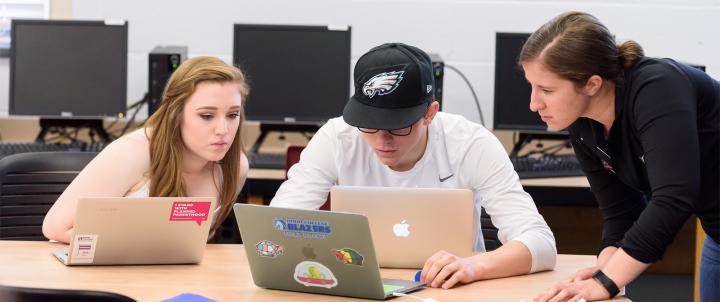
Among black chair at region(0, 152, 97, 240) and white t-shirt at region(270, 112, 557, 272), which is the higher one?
white t-shirt at region(270, 112, 557, 272)

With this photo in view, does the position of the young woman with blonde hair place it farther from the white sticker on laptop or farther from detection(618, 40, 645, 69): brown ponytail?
detection(618, 40, 645, 69): brown ponytail

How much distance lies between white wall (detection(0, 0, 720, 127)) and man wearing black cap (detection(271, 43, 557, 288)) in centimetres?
184

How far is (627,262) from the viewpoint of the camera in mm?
1644

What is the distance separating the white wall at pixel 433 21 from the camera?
4023mm

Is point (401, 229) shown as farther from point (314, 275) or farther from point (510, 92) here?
point (510, 92)

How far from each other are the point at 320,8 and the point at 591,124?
2.37 m

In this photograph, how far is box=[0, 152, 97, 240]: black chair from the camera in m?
2.56

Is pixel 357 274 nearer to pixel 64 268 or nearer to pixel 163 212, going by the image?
pixel 163 212

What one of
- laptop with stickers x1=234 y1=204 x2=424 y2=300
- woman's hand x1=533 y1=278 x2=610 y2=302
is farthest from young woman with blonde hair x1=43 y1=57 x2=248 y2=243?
woman's hand x1=533 y1=278 x2=610 y2=302

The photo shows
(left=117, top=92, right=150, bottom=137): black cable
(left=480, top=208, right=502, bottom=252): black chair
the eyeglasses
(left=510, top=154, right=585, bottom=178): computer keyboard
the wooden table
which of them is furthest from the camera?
(left=117, top=92, right=150, bottom=137): black cable

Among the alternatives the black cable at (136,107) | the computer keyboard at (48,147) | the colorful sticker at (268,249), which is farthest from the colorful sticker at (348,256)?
the black cable at (136,107)

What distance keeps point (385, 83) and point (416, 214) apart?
305 millimetres

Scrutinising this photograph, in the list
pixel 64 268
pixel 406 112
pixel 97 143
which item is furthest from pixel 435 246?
pixel 97 143

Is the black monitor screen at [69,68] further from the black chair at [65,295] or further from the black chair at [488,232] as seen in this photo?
the black chair at [65,295]
